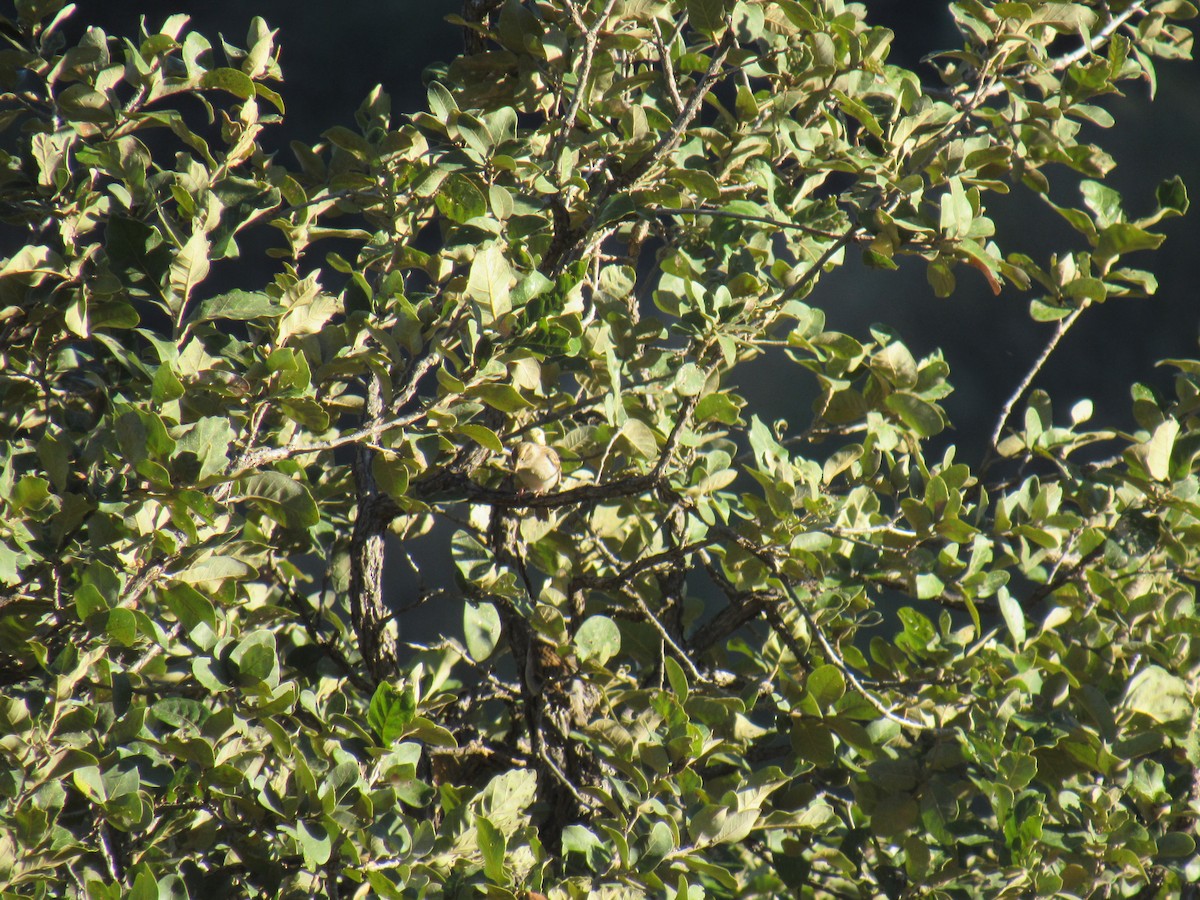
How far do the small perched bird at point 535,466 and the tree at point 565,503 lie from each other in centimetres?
1

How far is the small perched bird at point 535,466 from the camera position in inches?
59.3

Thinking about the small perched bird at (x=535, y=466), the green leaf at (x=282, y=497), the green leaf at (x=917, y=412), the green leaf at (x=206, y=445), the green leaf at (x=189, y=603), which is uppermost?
the green leaf at (x=206, y=445)

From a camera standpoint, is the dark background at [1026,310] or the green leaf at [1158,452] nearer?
the green leaf at [1158,452]

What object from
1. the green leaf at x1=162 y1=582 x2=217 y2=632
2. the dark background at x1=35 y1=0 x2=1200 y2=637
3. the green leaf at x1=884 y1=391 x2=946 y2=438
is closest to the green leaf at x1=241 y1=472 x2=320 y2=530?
the green leaf at x1=162 y1=582 x2=217 y2=632

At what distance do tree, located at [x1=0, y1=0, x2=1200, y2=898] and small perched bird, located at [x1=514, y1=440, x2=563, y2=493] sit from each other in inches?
0.5

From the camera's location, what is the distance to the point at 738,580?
1.67 metres

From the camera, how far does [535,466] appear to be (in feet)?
4.94

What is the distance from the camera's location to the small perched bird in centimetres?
151

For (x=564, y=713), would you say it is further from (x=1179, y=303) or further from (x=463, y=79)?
(x=1179, y=303)

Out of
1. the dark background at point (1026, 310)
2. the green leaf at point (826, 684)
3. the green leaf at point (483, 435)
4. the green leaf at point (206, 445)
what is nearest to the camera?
the green leaf at point (206, 445)

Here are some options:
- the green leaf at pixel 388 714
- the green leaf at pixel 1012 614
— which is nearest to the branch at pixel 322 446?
the green leaf at pixel 388 714

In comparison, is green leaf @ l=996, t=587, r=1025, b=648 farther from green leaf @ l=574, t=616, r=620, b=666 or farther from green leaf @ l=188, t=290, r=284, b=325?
green leaf @ l=188, t=290, r=284, b=325

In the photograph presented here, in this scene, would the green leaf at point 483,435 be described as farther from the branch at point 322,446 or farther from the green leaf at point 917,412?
the green leaf at point 917,412

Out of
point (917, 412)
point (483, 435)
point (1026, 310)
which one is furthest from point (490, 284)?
point (1026, 310)
